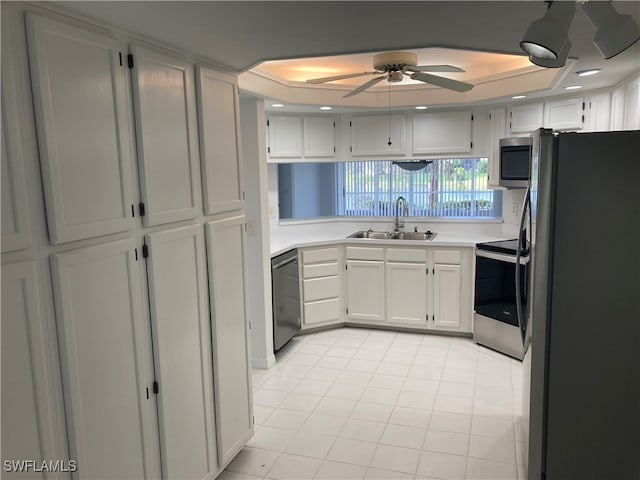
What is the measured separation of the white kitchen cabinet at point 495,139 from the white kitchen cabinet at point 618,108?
3.17ft

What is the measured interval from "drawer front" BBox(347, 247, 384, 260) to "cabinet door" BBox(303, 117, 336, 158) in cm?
101

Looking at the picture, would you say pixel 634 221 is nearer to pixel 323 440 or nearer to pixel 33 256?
pixel 323 440

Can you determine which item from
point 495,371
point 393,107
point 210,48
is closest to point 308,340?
point 495,371

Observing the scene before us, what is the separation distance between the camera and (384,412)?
3.20 metres

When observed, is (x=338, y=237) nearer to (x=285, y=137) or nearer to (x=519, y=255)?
(x=285, y=137)

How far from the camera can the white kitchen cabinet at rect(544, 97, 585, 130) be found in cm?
395

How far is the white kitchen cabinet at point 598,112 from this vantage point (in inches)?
146

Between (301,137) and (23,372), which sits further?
(301,137)

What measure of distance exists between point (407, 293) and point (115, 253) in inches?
130

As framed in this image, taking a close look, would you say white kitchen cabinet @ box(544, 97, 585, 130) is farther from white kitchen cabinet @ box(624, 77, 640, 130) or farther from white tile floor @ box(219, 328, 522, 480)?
white tile floor @ box(219, 328, 522, 480)

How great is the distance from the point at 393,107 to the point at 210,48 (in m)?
2.67

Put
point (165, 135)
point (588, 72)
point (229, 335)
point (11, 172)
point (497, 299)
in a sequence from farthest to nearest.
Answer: point (497, 299)
point (588, 72)
point (229, 335)
point (165, 135)
point (11, 172)

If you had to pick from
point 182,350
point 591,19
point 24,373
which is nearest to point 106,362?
point 24,373

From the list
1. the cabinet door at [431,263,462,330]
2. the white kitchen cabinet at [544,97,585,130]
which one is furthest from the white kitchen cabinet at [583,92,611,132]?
the cabinet door at [431,263,462,330]
